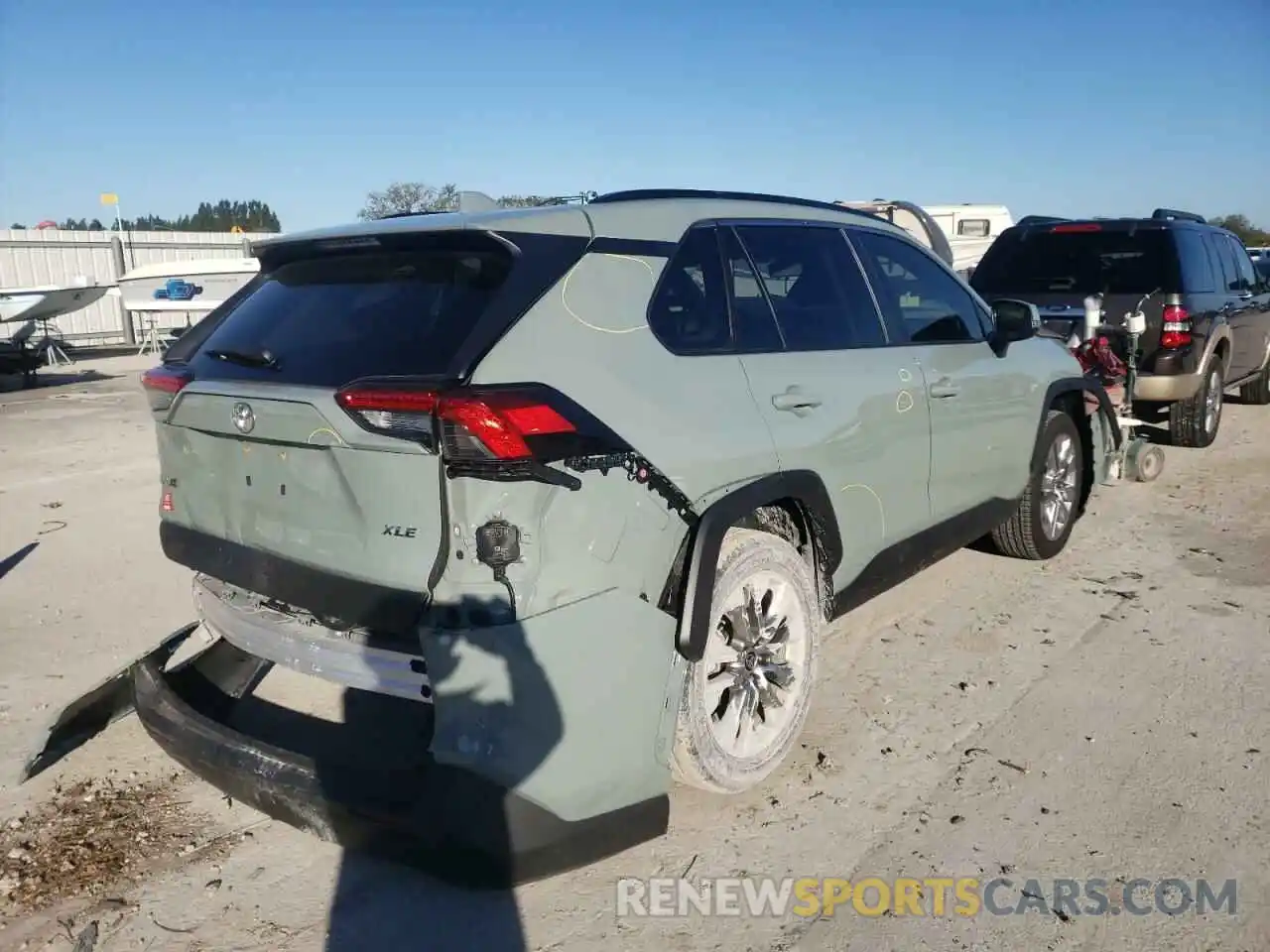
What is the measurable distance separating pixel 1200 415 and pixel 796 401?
6.89 meters

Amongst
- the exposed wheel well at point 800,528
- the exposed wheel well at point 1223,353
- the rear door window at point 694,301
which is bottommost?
the exposed wheel well at point 800,528

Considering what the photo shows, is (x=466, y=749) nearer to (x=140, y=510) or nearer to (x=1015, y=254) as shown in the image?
(x=140, y=510)

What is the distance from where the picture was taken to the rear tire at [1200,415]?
27.8 ft

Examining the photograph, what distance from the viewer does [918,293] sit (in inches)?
170

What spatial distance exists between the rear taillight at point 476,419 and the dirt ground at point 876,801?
1.31 meters

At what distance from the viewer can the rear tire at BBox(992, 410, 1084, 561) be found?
525 centimetres

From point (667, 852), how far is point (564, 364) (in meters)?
1.52

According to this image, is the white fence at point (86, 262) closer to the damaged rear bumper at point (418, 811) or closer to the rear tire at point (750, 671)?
the damaged rear bumper at point (418, 811)

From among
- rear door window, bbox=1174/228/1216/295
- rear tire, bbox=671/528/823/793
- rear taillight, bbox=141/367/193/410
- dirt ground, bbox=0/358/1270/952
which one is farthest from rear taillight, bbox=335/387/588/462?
rear door window, bbox=1174/228/1216/295

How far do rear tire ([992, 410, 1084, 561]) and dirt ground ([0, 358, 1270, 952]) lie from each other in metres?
0.17

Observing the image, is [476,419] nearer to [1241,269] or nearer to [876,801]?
[876,801]

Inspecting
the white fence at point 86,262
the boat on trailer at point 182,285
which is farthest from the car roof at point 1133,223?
the white fence at point 86,262

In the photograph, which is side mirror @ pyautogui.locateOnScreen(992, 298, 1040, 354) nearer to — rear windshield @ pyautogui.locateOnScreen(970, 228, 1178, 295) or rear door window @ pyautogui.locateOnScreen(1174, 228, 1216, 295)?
rear windshield @ pyautogui.locateOnScreen(970, 228, 1178, 295)

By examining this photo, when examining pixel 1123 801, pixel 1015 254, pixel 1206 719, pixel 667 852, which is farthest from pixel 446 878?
pixel 1015 254
